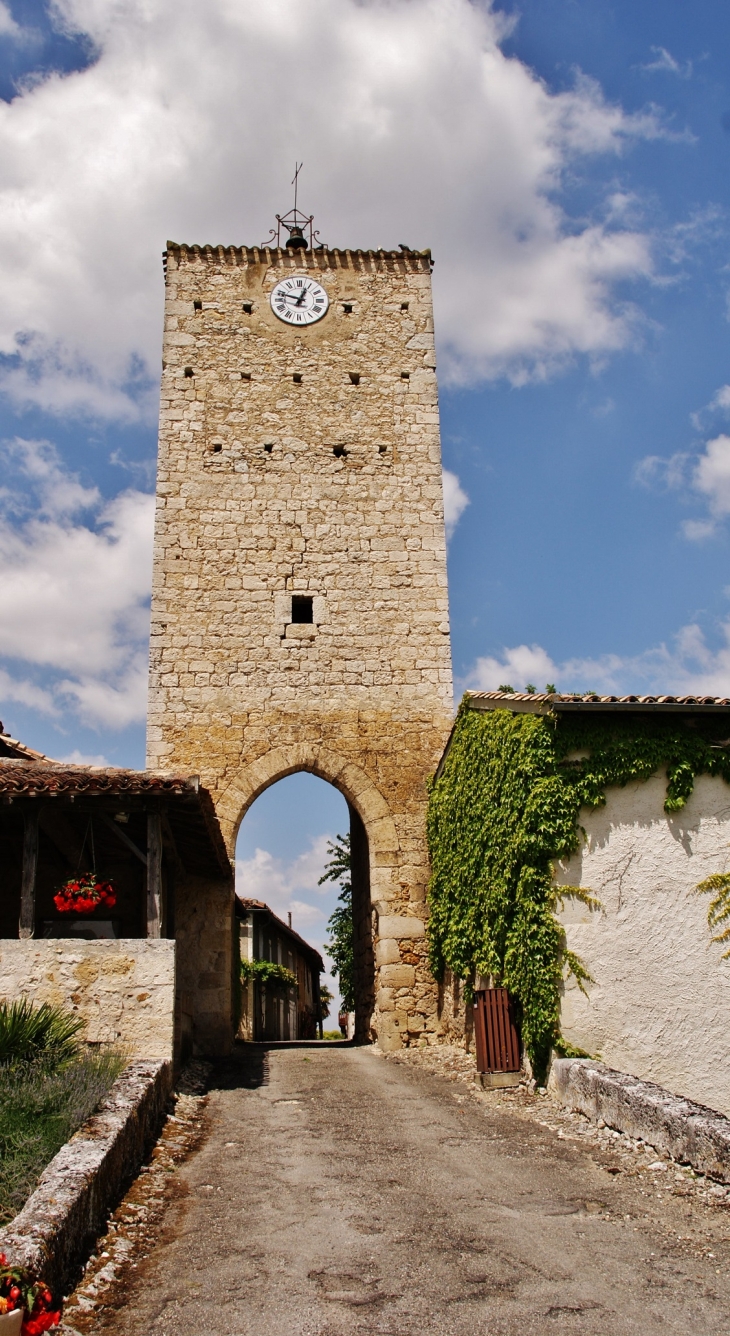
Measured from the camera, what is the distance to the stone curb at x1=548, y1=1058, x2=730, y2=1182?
4.84m

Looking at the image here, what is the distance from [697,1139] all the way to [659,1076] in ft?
9.12

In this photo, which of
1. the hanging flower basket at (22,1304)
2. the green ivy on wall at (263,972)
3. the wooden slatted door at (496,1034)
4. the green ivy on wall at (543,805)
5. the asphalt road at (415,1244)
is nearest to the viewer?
the hanging flower basket at (22,1304)

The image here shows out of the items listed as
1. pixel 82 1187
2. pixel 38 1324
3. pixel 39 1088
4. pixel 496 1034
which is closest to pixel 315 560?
pixel 496 1034

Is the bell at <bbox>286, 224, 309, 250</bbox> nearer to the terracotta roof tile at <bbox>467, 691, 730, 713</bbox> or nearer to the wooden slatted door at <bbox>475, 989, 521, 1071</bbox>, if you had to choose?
the terracotta roof tile at <bbox>467, 691, 730, 713</bbox>

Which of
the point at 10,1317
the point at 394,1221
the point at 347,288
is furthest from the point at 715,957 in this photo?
the point at 347,288

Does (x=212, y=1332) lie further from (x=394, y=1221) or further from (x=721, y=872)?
(x=721, y=872)

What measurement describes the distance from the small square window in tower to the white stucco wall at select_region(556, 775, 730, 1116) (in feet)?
21.4

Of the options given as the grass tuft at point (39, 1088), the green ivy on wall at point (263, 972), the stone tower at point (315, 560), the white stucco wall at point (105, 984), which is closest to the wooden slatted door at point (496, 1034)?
the white stucco wall at point (105, 984)

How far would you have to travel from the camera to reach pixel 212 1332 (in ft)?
10.7

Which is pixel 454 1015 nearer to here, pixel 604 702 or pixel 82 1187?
pixel 604 702

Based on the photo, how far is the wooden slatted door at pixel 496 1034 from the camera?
26.7 feet

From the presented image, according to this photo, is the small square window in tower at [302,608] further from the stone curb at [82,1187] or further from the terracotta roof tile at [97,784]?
the stone curb at [82,1187]

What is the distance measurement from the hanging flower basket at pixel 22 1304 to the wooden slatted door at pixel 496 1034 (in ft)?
18.3

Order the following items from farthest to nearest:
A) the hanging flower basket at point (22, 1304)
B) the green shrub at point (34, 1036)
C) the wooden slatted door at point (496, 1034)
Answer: the wooden slatted door at point (496, 1034)
the green shrub at point (34, 1036)
the hanging flower basket at point (22, 1304)
